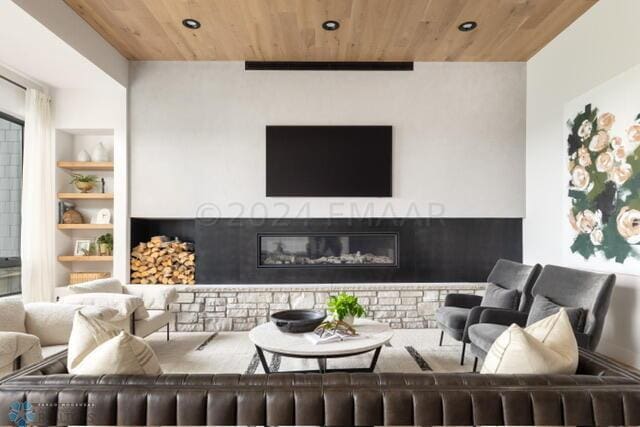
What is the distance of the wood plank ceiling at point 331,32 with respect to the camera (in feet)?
11.8

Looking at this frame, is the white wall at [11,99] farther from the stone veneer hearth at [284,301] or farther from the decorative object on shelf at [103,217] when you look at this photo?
the stone veneer hearth at [284,301]

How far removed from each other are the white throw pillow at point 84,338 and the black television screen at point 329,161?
321 cm

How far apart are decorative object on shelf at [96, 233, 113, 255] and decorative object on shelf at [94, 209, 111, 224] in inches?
7.1

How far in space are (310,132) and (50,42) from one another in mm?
2625

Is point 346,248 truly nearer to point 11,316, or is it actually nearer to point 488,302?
point 488,302

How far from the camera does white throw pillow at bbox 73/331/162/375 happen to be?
56.8 inches

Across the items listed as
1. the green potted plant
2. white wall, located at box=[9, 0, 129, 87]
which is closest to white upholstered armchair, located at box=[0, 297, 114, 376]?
the green potted plant

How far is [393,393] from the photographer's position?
1.30 m

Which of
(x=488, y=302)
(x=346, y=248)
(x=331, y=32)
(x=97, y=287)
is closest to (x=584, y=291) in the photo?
(x=488, y=302)

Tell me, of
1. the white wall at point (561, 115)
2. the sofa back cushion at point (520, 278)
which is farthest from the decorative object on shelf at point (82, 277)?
the white wall at point (561, 115)

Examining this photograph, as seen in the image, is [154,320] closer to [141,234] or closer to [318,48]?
[141,234]

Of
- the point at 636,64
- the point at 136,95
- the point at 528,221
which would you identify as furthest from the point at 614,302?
the point at 136,95

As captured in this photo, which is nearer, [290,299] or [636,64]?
[636,64]

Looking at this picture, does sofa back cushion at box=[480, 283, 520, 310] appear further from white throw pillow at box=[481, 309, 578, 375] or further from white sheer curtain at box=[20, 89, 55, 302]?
white sheer curtain at box=[20, 89, 55, 302]
